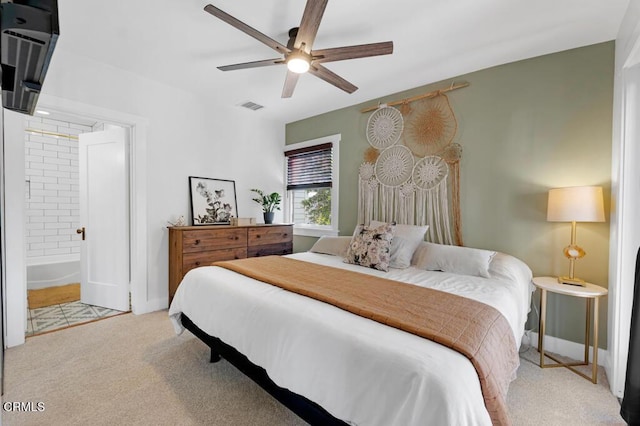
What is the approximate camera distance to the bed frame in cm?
142

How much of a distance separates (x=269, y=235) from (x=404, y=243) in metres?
2.00

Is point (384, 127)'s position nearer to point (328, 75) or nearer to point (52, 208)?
point (328, 75)

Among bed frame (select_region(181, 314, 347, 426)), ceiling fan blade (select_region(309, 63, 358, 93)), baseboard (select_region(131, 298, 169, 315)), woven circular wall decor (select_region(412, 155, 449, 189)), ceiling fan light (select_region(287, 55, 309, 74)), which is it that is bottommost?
baseboard (select_region(131, 298, 169, 315))

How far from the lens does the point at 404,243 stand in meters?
2.90

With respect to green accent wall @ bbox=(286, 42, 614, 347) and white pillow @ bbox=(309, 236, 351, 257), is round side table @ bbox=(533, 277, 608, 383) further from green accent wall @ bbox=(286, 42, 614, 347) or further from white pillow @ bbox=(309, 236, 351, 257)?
white pillow @ bbox=(309, 236, 351, 257)

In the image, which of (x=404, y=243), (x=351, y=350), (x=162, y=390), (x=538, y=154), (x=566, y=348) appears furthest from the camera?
(x=404, y=243)

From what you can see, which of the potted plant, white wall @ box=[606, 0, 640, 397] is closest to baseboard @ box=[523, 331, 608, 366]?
white wall @ box=[606, 0, 640, 397]

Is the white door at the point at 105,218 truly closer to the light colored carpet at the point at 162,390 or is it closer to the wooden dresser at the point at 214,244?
the wooden dresser at the point at 214,244

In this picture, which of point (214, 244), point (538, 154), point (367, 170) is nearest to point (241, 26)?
point (367, 170)

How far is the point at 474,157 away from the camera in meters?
3.02

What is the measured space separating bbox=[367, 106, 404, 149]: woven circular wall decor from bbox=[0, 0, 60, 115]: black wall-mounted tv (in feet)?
10.5

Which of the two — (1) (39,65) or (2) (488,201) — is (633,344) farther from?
(1) (39,65)

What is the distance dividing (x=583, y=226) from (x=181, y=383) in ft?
11.2

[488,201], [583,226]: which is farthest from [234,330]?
[583,226]
